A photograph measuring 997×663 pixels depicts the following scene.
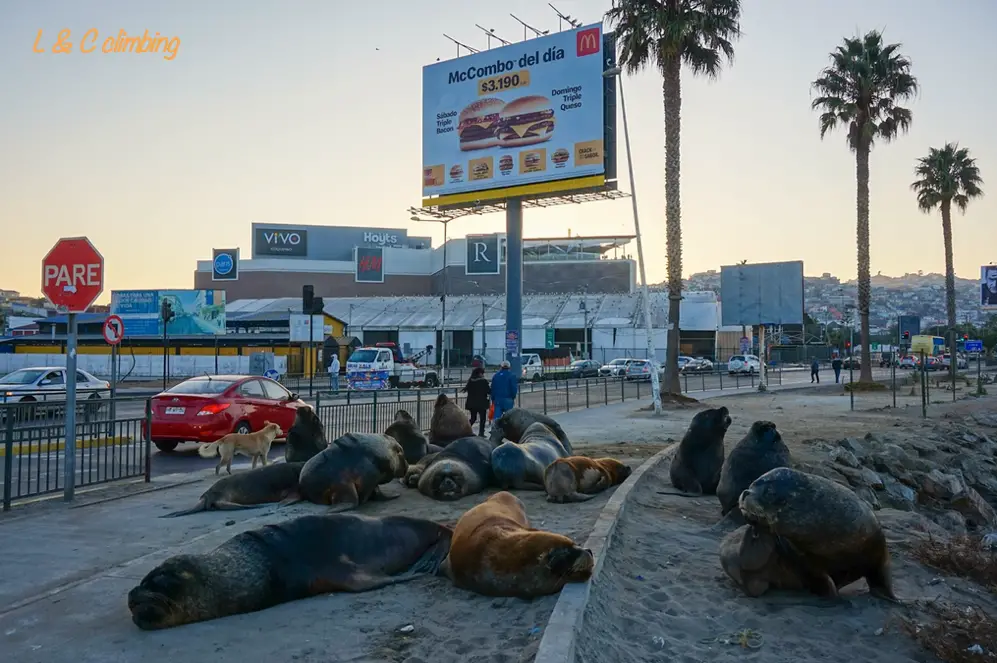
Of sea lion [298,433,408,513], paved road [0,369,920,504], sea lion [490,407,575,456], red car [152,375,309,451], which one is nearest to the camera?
sea lion [298,433,408,513]

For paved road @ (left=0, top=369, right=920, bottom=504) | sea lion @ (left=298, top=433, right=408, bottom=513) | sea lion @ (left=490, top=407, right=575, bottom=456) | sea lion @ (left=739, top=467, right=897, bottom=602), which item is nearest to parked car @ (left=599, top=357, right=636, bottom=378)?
paved road @ (left=0, top=369, right=920, bottom=504)

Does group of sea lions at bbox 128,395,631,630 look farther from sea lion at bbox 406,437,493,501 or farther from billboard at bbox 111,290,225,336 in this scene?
billboard at bbox 111,290,225,336

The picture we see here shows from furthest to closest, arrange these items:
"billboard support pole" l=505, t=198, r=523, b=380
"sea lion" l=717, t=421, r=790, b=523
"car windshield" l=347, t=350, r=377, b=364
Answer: "car windshield" l=347, t=350, r=377, b=364 < "billboard support pole" l=505, t=198, r=523, b=380 < "sea lion" l=717, t=421, r=790, b=523

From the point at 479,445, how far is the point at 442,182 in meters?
25.2

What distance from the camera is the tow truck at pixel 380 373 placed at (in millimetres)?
34562

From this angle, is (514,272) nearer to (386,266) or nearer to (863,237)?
(863,237)

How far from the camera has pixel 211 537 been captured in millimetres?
6891

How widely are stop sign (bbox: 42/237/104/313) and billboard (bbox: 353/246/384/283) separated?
74.5m

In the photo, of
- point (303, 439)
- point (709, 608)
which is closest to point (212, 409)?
point (303, 439)

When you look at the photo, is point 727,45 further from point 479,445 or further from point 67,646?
point 67,646

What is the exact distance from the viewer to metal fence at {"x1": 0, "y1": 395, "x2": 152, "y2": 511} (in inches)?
363

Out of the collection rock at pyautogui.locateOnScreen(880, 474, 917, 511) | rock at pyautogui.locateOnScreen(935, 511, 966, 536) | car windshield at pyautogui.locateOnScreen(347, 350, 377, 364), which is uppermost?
car windshield at pyautogui.locateOnScreen(347, 350, 377, 364)

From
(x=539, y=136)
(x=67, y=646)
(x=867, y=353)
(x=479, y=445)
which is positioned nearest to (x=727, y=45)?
(x=539, y=136)

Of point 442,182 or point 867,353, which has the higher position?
point 442,182
